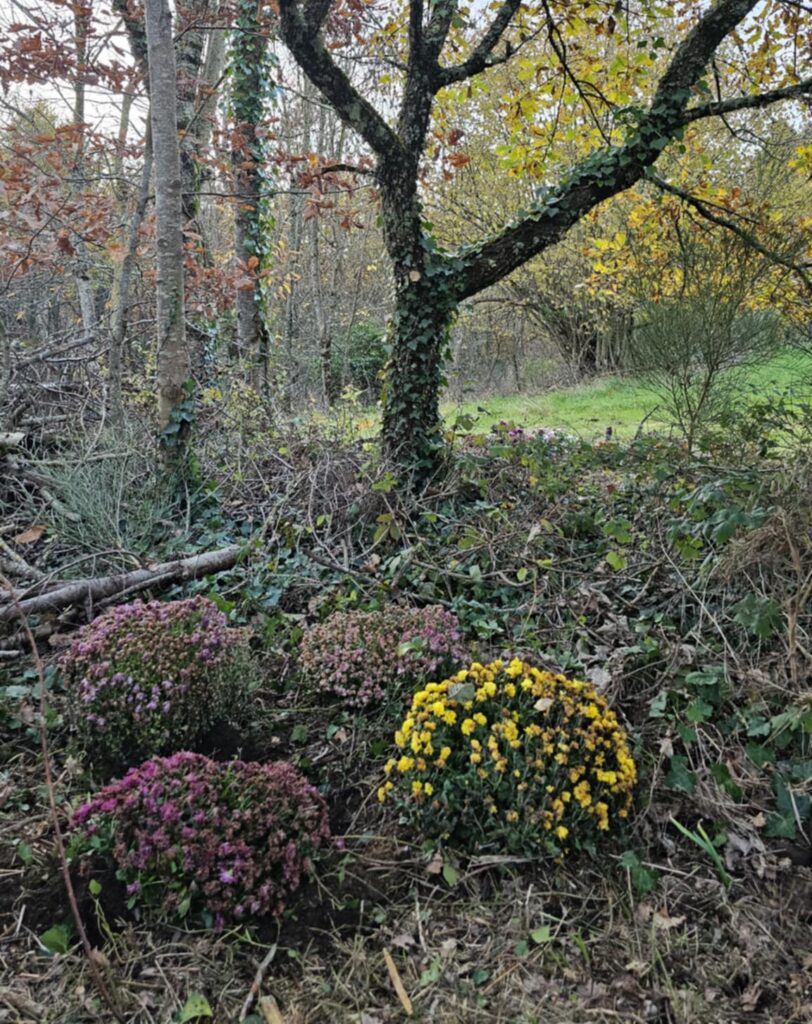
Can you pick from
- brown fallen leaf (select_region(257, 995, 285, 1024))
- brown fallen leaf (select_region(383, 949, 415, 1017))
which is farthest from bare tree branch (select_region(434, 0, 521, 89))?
brown fallen leaf (select_region(257, 995, 285, 1024))

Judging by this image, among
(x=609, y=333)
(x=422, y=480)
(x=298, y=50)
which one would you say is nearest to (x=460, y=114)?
(x=609, y=333)

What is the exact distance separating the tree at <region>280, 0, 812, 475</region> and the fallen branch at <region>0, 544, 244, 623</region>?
62.1 inches

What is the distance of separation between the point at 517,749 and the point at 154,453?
3729 mm

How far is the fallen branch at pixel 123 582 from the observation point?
333 centimetres

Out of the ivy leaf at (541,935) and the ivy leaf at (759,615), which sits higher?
the ivy leaf at (759,615)

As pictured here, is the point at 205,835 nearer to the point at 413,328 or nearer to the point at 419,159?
the point at 413,328

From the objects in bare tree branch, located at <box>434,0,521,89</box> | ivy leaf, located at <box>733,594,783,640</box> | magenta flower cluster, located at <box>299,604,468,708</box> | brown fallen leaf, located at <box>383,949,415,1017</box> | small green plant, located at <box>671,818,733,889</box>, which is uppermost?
bare tree branch, located at <box>434,0,521,89</box>

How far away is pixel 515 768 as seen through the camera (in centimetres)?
211

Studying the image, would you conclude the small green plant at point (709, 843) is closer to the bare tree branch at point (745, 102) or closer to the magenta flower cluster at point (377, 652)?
the magenta flower cluster at point (377, 652)

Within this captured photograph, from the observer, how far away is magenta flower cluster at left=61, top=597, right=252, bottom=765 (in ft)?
8.16

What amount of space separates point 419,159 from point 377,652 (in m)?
3.84

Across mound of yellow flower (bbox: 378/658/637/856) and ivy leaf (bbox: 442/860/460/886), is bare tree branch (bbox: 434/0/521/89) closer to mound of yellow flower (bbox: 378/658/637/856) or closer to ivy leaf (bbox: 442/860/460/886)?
mound of yellow flower (bbox: 378/658/637/856)

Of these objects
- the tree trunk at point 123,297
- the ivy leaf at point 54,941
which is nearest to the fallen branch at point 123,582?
the ivy leaf at point 54,941

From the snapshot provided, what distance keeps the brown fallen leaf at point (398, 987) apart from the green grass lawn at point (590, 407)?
626cm
